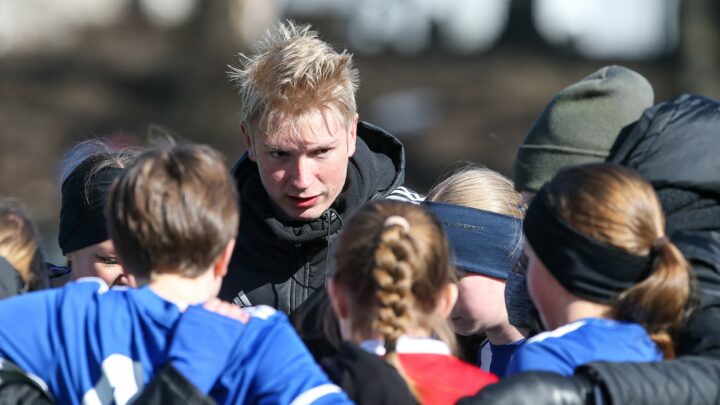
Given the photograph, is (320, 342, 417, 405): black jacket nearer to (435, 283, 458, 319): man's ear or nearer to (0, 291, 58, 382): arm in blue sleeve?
(435, 283, 458, 319): man's ear

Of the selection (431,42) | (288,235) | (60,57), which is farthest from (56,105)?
(288,235)

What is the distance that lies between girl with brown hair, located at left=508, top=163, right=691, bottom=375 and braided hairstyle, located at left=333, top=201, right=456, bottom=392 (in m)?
0.26

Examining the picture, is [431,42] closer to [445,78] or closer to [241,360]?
[445,78]

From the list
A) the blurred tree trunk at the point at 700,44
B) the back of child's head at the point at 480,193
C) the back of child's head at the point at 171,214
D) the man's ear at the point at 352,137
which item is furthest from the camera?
the blurred tree trunk at the point at 700,44

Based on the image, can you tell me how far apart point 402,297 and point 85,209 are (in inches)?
59.5

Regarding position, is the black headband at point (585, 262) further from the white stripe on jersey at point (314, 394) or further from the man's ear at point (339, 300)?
the white stripe on jersey at point (314, 394)

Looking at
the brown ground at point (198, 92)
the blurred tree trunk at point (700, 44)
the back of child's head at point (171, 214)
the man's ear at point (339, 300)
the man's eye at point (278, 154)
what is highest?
the back of child's head at point (171, 214)

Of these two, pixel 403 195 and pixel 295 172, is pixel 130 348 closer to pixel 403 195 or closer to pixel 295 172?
pixel 295 172

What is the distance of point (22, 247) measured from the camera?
121 inches

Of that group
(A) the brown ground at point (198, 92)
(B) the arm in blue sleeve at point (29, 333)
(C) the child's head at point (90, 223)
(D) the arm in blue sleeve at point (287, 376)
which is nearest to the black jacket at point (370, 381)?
(D) the arm in blue sleeve at point (287, 376)

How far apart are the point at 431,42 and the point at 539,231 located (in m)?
16.5

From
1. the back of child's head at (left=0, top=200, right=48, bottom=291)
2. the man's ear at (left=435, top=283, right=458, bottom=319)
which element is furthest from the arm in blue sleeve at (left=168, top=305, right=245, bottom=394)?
the back of child's head at (left=0, top=200, right=48, bottom=291)

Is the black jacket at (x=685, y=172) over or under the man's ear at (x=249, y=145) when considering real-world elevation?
over

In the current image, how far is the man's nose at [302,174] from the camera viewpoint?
3.91m
